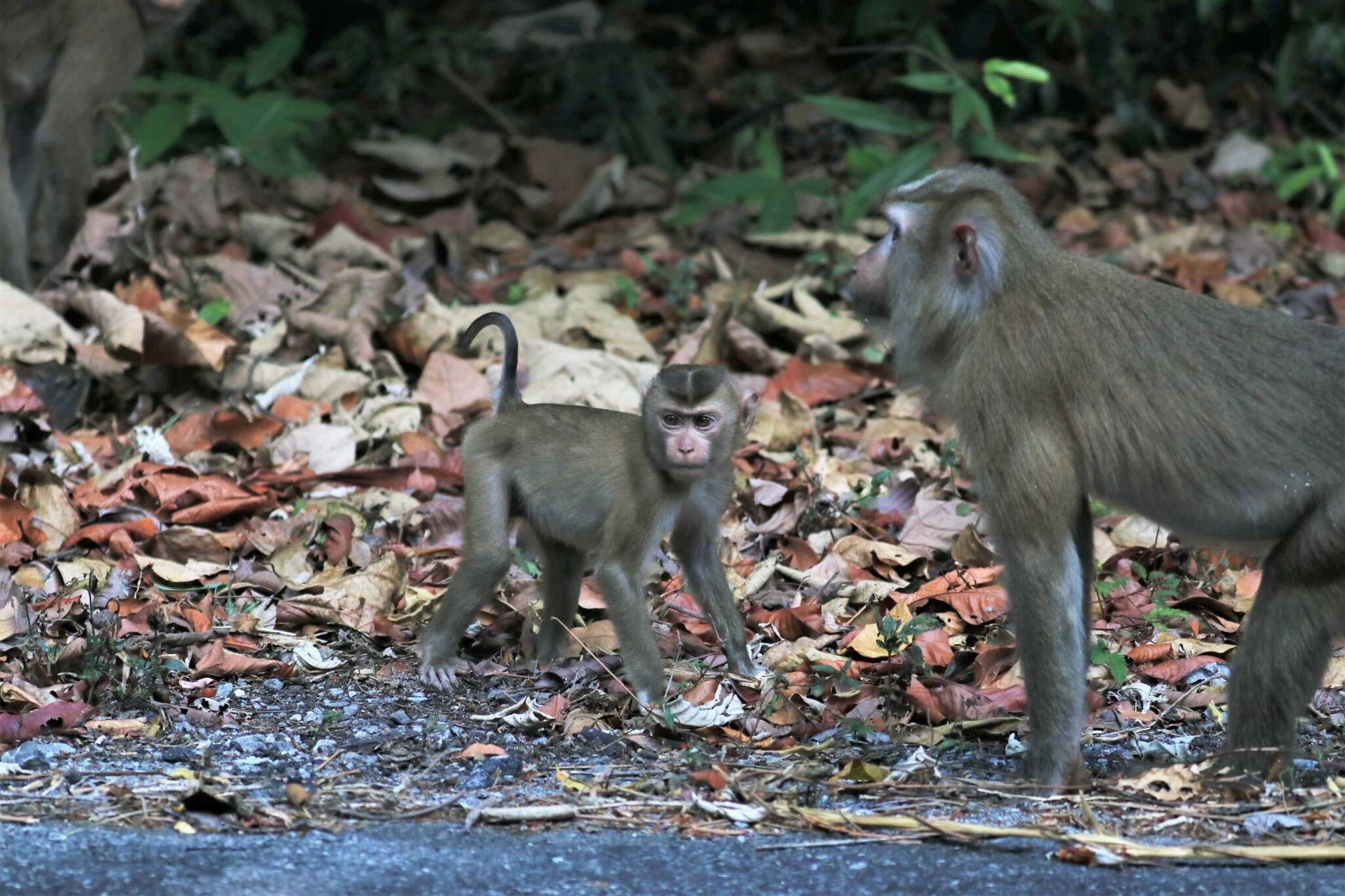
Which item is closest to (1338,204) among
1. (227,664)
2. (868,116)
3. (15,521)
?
(868,116)

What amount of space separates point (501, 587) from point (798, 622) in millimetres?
1186

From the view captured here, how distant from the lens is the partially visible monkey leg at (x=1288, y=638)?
14.2 feet

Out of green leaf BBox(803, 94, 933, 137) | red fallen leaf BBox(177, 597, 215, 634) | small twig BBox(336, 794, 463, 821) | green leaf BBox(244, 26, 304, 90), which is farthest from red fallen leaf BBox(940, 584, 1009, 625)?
green leaf BBox(244, 26, 304, 90)

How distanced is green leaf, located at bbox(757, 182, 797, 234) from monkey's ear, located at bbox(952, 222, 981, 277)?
5079mm

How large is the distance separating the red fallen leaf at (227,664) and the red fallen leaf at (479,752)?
3.12 feet

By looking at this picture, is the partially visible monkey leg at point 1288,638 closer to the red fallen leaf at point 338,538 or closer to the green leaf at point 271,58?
the red fallen leaf at point 338,538

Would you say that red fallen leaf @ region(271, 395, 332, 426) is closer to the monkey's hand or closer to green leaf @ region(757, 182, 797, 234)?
the monkey's hand

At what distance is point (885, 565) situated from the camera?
21.1ft

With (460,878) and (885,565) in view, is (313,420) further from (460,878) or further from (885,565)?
(460,878)

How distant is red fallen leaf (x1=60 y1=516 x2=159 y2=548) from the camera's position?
20.9 feet

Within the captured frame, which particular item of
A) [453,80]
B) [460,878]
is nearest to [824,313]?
[453,80]

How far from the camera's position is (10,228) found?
805 cm

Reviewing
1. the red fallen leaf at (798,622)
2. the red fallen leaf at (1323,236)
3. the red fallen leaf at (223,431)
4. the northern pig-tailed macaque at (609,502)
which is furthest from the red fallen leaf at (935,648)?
the red fallen leaf at (1323,236)

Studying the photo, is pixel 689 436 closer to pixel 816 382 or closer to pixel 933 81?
pixel 816 382
